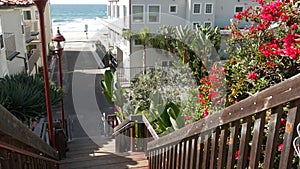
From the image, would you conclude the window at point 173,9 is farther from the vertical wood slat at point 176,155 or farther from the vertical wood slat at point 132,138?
the vertical wood slat at point 176,155

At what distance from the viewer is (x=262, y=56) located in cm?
311

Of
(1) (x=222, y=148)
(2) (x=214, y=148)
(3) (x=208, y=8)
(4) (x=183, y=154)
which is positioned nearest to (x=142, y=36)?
(3) (x=208, y=8)

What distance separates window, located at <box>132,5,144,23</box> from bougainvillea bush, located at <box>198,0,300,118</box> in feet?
48.9

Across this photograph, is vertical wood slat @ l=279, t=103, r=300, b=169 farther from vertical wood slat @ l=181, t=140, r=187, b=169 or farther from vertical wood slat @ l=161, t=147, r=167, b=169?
vertical wood slat @ l=161, t=147, r=167, b=169

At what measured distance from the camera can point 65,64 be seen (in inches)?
941

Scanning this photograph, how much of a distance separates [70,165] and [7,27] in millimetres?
10005

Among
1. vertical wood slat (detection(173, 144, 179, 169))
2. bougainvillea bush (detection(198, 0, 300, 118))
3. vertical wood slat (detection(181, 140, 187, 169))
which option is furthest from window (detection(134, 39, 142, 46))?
vertical wood slat (detection(181, 140, 187, 169))

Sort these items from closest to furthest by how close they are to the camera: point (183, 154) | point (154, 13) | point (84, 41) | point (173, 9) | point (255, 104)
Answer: point (255, 104) < point (183, 154) < point (154, 13) < point (173, 9) < point (84, 41)

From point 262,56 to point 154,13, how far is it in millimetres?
16571

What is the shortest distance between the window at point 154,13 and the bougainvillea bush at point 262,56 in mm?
15287

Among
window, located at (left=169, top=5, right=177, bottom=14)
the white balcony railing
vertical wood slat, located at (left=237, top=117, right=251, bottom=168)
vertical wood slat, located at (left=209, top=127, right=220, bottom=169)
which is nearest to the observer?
vertical wood slat, located at (left=237, top=117, right=251, bottom=168)

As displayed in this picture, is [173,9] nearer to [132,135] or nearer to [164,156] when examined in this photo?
[132,135]

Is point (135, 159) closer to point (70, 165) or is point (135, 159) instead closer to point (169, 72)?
point (70, 165)

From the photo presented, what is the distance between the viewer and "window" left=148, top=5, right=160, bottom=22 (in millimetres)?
18891
